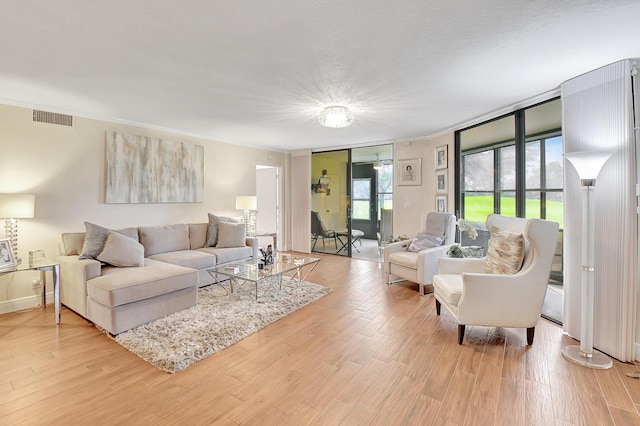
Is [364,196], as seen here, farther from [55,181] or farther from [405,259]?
[55,181]

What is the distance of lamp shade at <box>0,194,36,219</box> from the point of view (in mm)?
2994

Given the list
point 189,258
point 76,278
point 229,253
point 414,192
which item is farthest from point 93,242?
point 414,192

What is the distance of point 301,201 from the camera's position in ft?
22.2

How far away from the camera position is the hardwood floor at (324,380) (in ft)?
5.62

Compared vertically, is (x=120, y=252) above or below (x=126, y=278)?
above

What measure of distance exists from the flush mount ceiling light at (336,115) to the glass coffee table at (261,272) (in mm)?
1861

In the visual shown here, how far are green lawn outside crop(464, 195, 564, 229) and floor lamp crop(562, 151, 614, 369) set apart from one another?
2.35ft

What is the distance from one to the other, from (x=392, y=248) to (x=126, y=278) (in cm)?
337

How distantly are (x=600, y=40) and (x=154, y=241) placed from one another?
5.08 meters

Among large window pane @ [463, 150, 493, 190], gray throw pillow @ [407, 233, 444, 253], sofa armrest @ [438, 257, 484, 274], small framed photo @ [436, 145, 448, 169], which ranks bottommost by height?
sofa armrest @ [438, 257, 484, 274]

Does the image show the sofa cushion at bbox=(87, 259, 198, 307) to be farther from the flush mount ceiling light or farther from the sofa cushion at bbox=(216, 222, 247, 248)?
the flush mount ceiling light

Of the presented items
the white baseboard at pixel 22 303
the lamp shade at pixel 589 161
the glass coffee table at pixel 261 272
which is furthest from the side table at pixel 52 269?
the lamp shade at pixel 589 161

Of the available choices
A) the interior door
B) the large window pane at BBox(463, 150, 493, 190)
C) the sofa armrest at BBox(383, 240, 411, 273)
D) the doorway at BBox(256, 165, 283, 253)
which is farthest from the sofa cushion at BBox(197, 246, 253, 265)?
the large window pane at BBox(463, 150, 493, 190)

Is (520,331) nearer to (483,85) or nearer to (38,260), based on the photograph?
(483,85)
